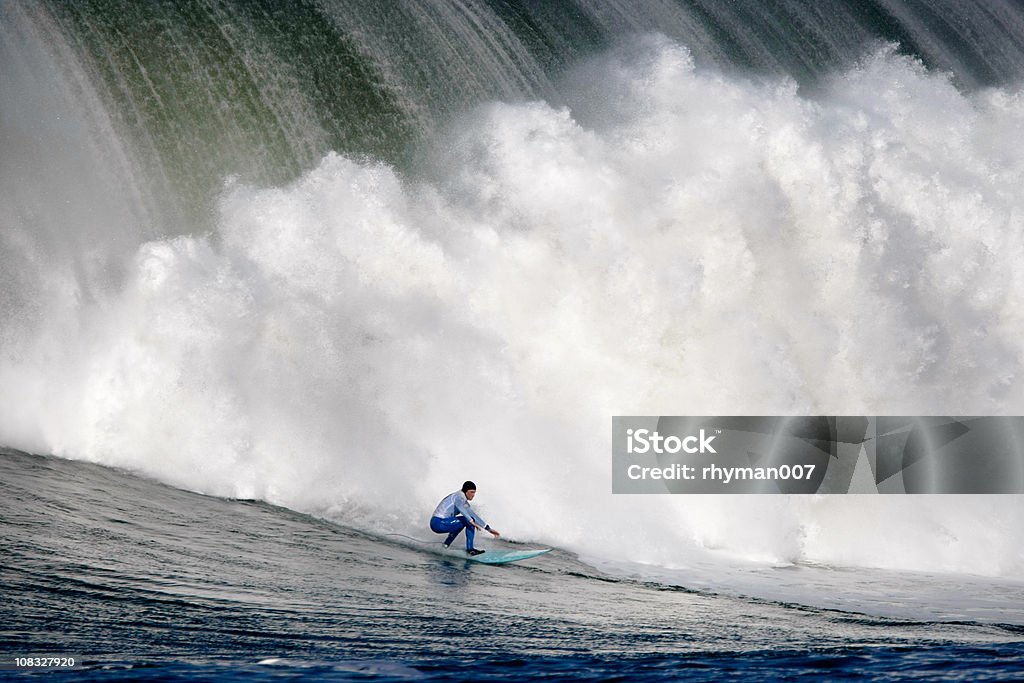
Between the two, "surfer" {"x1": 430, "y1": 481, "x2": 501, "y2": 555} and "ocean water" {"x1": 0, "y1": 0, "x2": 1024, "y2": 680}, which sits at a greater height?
"ocean water" {"x1": 0, "y1": 0, "x2": 1024, "y2": 680}

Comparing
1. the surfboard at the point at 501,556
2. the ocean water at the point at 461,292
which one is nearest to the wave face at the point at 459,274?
the ocean water at the point at 461,292

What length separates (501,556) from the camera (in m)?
11.4

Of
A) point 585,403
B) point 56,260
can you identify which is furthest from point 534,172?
point 56,260

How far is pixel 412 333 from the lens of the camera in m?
14.6

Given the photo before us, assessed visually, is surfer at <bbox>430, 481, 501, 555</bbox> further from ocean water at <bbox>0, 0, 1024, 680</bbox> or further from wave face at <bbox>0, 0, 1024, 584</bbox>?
wave face at <bbox>0, 0, 1024, 584</bbox>

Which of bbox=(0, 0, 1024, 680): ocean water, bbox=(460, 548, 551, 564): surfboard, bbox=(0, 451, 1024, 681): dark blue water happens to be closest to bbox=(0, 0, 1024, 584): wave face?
bbox=(0, 0, 1024, 680): ocean water

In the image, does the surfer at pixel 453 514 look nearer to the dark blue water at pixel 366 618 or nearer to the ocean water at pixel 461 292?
the ocean water at pixel 461 292

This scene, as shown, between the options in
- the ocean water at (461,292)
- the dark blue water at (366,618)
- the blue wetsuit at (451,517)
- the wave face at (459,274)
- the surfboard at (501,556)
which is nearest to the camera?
the dark blue water at (366,618)

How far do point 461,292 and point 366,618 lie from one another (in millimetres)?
7294

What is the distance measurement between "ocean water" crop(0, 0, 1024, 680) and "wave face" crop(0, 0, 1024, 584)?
42mm

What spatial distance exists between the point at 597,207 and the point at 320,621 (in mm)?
8667

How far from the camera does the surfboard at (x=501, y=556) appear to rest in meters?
11.3

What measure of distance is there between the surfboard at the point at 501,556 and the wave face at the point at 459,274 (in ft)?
3.20

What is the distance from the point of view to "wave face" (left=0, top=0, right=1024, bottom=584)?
1402 centimetres
